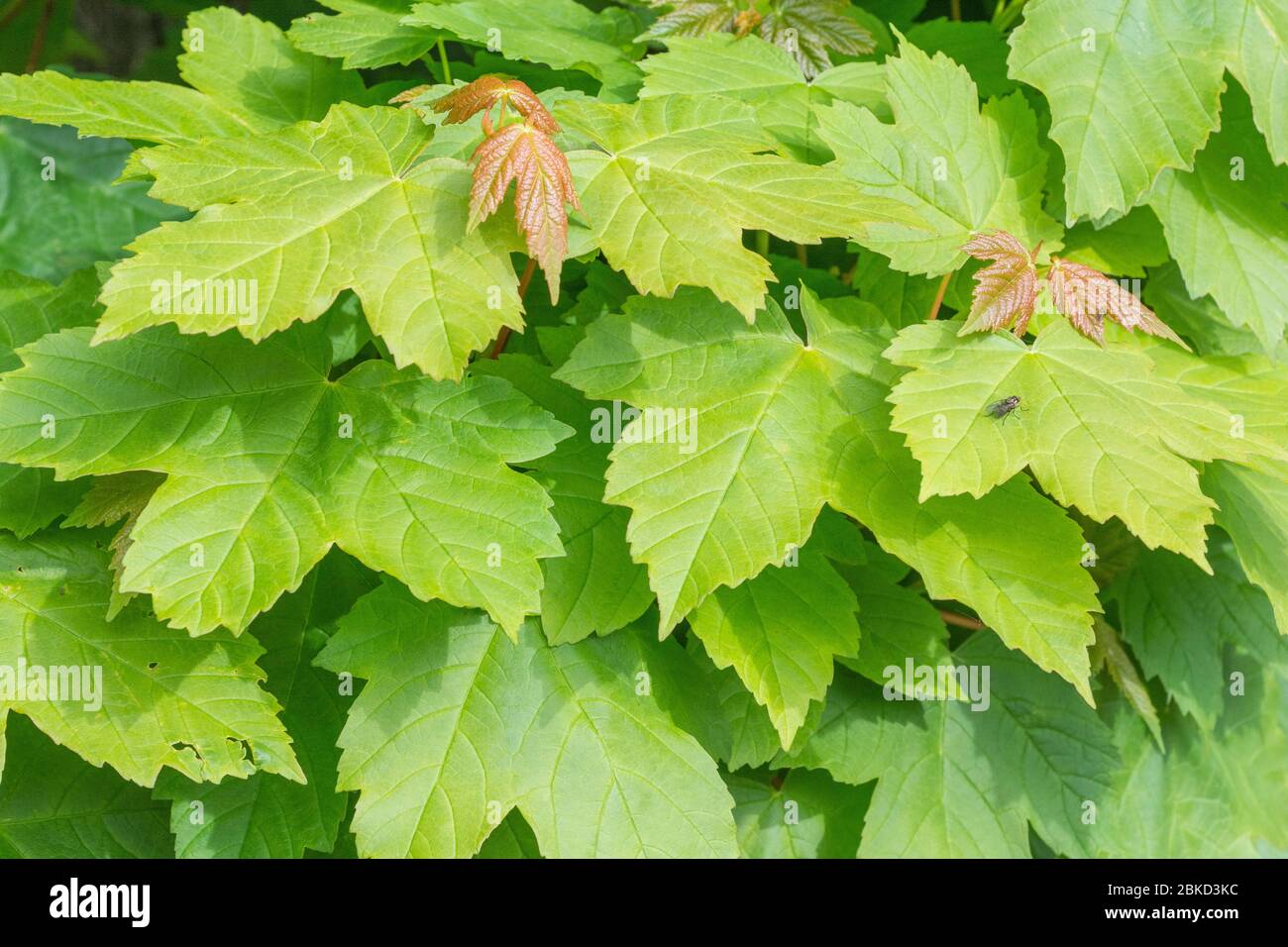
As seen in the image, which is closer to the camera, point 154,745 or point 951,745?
point 154,745

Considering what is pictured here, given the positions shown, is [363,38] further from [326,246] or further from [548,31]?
[326,246]

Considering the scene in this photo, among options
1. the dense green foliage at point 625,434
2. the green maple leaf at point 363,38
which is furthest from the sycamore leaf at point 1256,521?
the green maple leaf at point 363,38

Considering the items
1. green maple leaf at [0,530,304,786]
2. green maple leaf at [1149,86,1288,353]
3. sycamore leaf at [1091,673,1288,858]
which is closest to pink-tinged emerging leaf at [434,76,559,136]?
green maple leaf at [0,530,304,786]

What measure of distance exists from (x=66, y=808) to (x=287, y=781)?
31 centimetres

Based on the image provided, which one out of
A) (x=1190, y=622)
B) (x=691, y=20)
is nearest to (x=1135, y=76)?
(x=691, y=20)

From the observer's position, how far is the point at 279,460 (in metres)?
1.29

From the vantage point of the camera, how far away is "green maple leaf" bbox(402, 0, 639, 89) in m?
1.60

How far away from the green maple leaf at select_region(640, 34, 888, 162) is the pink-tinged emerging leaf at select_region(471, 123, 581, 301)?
38cm

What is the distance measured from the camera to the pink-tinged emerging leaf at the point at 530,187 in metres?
1.19

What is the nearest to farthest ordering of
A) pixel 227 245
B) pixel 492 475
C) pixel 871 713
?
pixel 227 245, pixel 492 475, pixel 871 713

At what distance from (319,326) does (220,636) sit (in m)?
0.41

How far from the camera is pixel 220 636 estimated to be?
4.29 feet

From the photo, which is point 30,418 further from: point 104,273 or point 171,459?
point 104,273
